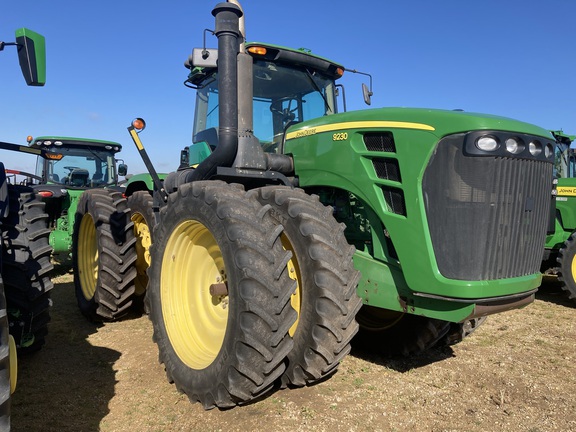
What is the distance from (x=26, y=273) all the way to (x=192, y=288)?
49.7 inches

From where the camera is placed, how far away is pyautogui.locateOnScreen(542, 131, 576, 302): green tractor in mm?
6137

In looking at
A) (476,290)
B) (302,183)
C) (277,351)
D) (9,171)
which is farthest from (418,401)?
(9,171)

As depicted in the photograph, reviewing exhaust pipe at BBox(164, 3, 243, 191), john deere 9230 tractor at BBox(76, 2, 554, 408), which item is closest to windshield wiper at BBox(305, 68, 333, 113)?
john deere 9230 tractor at BBox(76, 2, 554, 408)

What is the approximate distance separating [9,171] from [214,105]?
441 centimetres

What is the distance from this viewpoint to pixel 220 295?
9.66 feet

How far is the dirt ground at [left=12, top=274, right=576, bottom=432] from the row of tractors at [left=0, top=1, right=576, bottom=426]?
0.18 m

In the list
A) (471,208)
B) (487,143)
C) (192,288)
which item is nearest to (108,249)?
(192,288)

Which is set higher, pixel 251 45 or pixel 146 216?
pixel 251 45

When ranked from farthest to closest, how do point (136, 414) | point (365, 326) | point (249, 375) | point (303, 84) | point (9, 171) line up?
point (9, 171)
point (303, 84)
point (365, 326)
point (136, 414)
point (249, 375)

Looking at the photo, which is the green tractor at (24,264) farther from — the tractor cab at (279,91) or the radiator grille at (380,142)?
the radiator grille at (380,142)

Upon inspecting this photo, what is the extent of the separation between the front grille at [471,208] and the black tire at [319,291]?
53 cm

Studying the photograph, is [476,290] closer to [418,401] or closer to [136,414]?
[418,401]

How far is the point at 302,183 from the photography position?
341cm

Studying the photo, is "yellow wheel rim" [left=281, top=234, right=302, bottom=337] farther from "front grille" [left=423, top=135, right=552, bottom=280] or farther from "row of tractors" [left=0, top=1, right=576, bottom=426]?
"front grille" [left=423, top=135, right=552, bottom=280]
